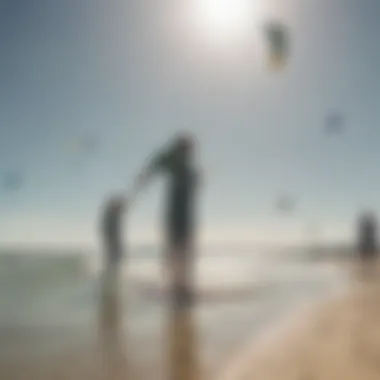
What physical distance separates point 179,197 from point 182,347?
43 cm

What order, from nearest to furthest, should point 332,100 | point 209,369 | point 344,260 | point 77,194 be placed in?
1. point 209,369
2. point 77,194
3. point 332,100
4. point 344,260

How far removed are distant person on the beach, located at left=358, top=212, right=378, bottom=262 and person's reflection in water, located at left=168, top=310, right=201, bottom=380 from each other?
597mm

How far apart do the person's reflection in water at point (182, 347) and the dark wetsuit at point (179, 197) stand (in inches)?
8.3

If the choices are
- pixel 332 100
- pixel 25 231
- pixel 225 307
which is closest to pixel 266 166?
pixel 332 100

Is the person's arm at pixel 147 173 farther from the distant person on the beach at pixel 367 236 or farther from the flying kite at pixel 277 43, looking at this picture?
the distant person on the beach at pixel 367 236

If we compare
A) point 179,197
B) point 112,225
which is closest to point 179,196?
point 179,197

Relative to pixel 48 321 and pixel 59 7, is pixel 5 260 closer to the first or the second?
pixel 48 321

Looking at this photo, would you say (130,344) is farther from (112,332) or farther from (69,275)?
(69,275)

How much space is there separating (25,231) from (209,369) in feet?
2.19

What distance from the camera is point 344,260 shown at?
2.27 meters

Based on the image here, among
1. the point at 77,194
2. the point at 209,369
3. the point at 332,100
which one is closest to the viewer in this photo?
the point at 209,369

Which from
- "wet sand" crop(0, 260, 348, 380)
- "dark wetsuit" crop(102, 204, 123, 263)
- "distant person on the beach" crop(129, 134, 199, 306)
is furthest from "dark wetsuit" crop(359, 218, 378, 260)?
"dark wetsuit" crop(102, 204, 123, 263)

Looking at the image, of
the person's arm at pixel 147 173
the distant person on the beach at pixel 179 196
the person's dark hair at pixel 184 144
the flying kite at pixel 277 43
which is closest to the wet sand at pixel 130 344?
the distant person on the beach at pixel 179 196

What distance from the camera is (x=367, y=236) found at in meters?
1.86
